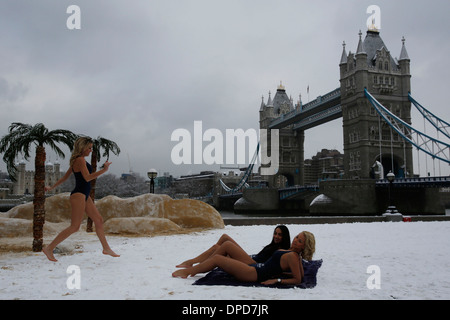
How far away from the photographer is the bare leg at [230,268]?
12.7 feet

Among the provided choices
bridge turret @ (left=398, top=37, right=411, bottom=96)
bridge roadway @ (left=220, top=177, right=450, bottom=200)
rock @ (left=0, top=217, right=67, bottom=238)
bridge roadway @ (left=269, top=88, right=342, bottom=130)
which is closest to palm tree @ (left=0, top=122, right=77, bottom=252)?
rock @ (left=0, top=217, right=67, bottom=238)

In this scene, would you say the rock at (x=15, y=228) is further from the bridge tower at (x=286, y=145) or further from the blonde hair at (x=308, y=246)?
the bridge tower at (x=286, y=145)

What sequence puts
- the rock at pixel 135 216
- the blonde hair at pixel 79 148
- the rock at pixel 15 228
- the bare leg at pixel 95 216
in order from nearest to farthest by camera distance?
the blonde hair at pixel 79 148
the bare leg at pixel 95 216
the rock at pixel 15 228
the rock at pixel 135 216

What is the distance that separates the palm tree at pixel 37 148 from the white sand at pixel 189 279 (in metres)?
0.52

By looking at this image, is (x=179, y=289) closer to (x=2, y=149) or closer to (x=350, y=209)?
(x=2, y=149)

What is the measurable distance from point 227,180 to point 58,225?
3542 inches

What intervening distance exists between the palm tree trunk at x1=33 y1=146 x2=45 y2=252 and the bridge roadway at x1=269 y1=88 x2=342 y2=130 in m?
50.4

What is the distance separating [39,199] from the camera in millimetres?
5961

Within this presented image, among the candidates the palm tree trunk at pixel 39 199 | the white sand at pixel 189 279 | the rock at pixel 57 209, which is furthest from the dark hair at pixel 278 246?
the rock at pixel 57 209

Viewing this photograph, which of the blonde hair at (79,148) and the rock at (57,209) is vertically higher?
the blonde hair at (79,148)

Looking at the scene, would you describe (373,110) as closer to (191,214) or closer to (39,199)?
(191,214)

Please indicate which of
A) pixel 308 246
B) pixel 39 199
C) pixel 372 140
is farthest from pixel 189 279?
pixel 372 140

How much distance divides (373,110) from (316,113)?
16.5 m

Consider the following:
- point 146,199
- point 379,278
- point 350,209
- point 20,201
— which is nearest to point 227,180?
point 20,201
